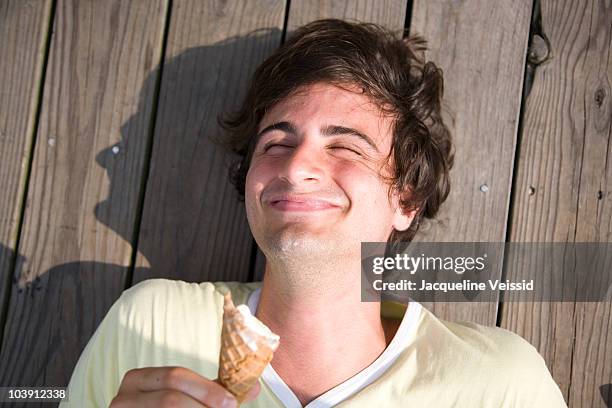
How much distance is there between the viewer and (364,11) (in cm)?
253

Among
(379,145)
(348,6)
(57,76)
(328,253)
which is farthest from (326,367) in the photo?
(57,76)

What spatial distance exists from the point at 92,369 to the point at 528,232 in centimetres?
172

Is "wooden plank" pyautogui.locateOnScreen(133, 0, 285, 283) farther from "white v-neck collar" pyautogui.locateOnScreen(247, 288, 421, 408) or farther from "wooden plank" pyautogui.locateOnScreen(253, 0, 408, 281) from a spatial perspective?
"white v-neck collar" pyautogui.locateOnScreen(247, 288, 421, 408)

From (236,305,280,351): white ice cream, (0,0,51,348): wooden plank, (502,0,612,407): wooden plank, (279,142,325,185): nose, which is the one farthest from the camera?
(0,0,51,348): wooden plank

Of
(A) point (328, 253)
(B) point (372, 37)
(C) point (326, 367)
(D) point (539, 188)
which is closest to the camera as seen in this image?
(A) point (328, 253)

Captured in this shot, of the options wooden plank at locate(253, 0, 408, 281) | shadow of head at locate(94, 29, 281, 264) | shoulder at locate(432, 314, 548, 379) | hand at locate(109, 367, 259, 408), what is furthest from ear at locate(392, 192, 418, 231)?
hand at locate(109, 367, 259, 408)

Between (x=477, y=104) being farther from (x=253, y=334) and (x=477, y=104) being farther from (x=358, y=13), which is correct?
(x=253, y=334)

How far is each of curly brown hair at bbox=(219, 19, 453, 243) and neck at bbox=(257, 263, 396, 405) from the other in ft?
1.36

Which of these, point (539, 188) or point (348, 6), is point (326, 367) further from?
point (348, 6)

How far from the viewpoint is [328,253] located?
1.97 meters

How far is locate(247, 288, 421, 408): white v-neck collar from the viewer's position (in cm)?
202

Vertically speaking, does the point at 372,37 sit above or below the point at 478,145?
above

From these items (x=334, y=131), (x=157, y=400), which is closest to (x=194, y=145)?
(x=334, y=131)

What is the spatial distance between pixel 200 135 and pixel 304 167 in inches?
29.8
